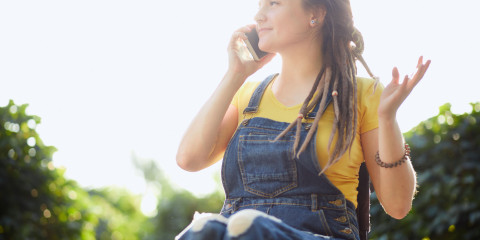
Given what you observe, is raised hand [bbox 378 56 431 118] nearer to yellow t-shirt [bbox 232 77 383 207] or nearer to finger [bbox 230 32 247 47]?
yellow t-shirt [bbox 232 77 383 207]

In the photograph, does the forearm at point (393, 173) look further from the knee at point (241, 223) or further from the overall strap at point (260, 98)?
the knee at point (241, 223)

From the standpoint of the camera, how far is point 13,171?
489 centimetres

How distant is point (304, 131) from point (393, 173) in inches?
13.3

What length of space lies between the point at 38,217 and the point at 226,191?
3529 mm

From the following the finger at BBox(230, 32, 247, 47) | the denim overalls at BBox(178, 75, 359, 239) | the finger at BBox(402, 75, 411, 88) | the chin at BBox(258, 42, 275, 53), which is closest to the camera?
the finger at BBox(402, 75, 411, 88)

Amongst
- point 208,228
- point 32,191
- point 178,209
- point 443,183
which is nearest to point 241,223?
point 208,228

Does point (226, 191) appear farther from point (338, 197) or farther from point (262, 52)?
point (262, 52)

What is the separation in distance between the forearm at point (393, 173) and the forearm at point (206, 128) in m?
0.61

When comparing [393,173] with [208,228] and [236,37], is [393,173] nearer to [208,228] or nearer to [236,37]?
[208,228]

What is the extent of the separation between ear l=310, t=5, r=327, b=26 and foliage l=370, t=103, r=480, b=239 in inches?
89.6

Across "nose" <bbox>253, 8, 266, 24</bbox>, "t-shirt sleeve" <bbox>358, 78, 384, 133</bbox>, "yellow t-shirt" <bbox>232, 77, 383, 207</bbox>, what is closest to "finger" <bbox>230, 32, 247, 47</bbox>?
"nose" <bbox>253, 8, 266, 24</bbox>

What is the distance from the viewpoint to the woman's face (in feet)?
6.91

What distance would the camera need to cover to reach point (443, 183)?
4.07 meters

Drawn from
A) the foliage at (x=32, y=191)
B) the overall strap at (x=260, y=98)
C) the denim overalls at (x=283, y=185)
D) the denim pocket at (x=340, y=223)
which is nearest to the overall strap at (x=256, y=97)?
the overall strap at (x=260, y=98)
